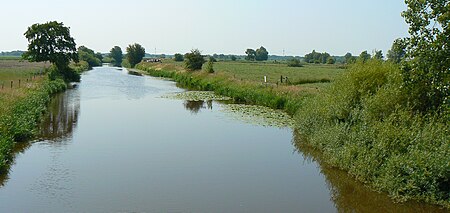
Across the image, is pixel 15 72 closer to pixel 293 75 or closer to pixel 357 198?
pixel 293 75

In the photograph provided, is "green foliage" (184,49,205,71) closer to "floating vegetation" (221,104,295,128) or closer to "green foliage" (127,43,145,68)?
"floating vegetation" (221,104,295,128)

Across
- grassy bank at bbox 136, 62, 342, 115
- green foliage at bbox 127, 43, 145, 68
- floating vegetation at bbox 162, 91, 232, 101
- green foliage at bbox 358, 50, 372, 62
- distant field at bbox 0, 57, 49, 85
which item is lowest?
floating vegetation at bbox 162, 91, 232, 101

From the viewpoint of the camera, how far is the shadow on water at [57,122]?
15948 mm

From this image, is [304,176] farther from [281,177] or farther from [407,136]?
[407,136]

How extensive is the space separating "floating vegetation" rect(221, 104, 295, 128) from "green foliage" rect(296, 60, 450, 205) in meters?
3.61

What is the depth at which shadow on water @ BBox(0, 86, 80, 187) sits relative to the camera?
15.9m

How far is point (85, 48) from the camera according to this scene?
128 metres

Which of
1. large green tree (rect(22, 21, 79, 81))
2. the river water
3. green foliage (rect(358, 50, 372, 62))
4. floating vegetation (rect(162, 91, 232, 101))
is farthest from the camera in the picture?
large green tree (rect(22, 21, 79, 81))

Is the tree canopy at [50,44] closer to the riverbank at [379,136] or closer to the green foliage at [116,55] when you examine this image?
the riverbank at [379,136]

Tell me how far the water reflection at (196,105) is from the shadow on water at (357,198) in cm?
1439

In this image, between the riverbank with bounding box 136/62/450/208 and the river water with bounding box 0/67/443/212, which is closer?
the riverbank with bounding box 136/62/450/208

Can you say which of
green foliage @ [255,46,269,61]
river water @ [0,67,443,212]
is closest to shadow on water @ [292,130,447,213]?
river water @ [0,67,443,212]

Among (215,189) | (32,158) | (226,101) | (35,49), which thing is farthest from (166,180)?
(35,49)

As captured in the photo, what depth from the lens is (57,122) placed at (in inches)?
846
